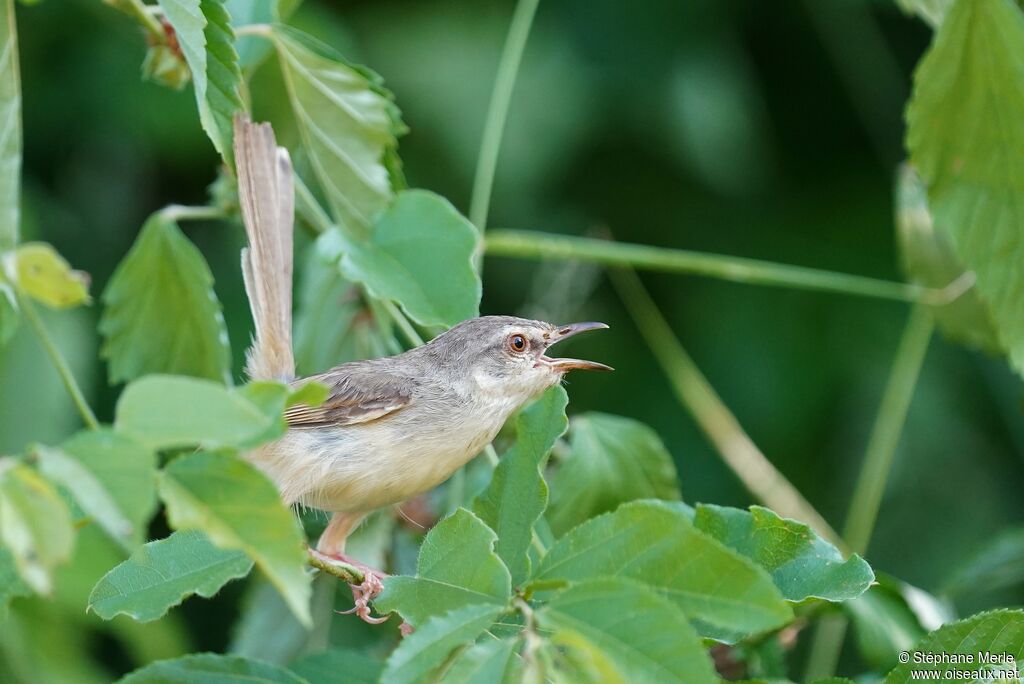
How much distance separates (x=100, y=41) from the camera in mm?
5070

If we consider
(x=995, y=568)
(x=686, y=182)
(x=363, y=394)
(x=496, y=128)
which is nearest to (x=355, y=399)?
(x=363, y=394)

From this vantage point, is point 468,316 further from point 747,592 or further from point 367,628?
point 367,628

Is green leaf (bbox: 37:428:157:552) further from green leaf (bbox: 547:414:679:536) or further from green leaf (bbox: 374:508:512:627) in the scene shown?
green leaf (bbox: 547:414:679:536)

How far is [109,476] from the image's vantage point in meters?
1.24

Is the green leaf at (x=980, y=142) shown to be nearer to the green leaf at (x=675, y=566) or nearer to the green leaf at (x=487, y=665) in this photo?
the green leaf at (x=675, y=566)

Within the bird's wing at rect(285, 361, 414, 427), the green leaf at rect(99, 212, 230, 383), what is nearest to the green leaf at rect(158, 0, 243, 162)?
the green leaf at rect(99, 212, 230, 383)

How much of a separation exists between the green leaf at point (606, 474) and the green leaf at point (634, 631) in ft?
4.80

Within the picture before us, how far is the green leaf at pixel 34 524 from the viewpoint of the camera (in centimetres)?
118

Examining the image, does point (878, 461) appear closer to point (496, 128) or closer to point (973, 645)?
point (496, 128)

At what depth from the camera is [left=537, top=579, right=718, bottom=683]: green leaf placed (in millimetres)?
1375

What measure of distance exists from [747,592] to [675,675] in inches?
6.9

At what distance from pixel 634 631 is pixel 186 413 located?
1.98ft

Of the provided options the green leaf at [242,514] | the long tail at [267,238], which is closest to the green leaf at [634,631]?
the green leaf at [242,514]

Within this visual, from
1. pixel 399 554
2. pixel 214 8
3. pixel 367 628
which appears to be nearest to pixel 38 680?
pixel 367 628
